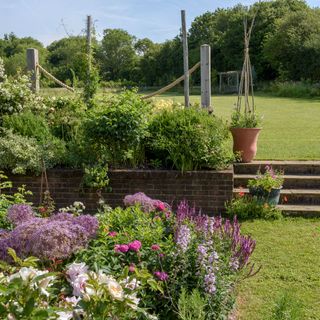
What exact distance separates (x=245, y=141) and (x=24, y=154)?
342 centimetres

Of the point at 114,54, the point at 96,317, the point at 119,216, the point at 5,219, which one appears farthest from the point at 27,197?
the point at 114,54

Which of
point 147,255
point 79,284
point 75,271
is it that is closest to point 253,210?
point 147,255

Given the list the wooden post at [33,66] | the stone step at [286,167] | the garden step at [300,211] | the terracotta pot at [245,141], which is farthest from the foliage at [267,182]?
the wooden post at [33,66]

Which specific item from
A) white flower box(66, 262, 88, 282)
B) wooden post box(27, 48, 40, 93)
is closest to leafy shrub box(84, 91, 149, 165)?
wooden post box(27, 48, 40, 93)

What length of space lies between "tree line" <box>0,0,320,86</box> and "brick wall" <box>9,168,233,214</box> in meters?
18.9

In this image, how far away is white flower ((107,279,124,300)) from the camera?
72.4 inches

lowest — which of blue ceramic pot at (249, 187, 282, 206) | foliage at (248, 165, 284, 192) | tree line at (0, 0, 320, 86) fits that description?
blue ceramic pot at (249, 187, 282, 206)

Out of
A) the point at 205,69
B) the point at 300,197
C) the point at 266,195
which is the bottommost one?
the point at 300,197

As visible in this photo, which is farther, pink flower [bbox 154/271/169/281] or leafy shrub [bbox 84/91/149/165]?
leafy shrub [bbox 84/91/149/165]

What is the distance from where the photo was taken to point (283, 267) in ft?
14.5

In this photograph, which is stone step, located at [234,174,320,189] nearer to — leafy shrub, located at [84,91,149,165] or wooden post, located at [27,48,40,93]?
leafy shrub, located at [84,91,149,165]

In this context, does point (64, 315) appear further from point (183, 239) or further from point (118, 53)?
point (118, 53)

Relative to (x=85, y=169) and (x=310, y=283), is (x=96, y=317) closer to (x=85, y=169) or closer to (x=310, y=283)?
(x=310, y=283)

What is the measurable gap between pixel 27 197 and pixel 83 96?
2.20 m
